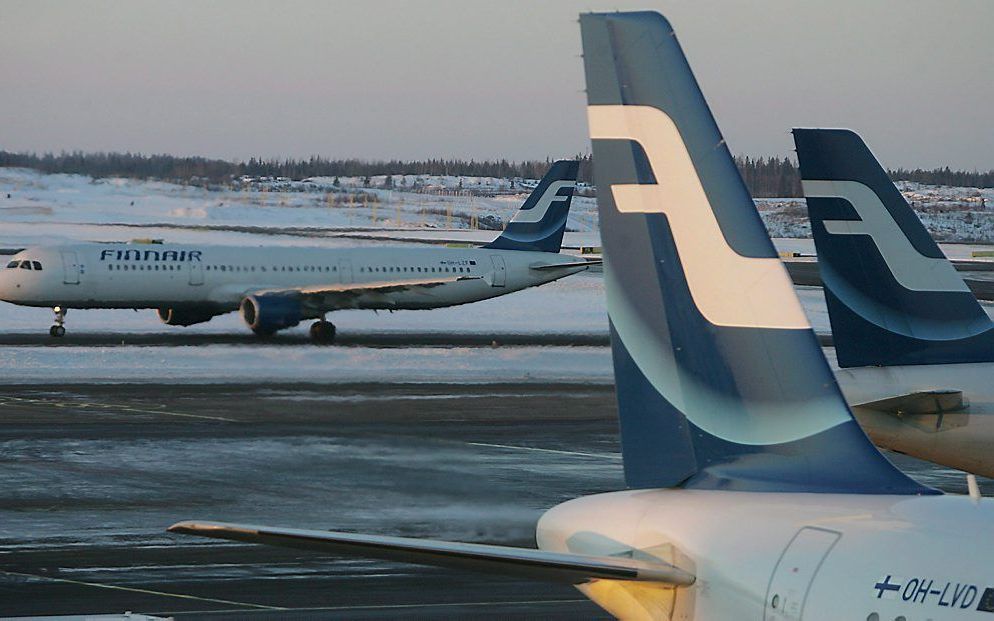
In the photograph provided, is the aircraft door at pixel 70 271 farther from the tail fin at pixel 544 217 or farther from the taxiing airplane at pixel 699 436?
the taxiing airplane at pixel 699 436

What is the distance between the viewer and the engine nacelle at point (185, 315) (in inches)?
1937

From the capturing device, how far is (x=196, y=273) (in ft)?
157

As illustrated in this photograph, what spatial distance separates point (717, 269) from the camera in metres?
8.91

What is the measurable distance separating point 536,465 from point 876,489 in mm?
16035

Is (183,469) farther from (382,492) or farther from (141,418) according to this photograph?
(141,418)

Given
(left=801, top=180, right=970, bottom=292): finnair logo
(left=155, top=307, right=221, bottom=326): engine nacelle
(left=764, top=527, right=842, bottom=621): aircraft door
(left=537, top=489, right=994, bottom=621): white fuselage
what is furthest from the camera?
(left=155, top=307, right=221, bottom=326): engine nacelle

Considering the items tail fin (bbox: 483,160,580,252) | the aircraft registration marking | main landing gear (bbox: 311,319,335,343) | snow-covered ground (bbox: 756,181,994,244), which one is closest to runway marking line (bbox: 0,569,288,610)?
the aircraft registration marking

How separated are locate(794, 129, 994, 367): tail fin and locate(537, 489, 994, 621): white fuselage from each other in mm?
8152

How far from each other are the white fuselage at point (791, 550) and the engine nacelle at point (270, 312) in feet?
125

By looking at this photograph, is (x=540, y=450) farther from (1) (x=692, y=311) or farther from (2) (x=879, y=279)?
(1) (x=692, y=311)

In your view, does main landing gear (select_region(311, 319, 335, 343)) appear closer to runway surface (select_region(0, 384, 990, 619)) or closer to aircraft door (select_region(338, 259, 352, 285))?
aircraft door (select_region(338, 259, 352, 285))

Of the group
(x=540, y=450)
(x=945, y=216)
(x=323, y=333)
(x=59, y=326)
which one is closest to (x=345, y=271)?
(x=323, y=333)

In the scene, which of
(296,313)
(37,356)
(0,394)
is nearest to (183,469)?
(0,394)

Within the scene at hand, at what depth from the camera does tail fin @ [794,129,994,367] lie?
1642 cm
